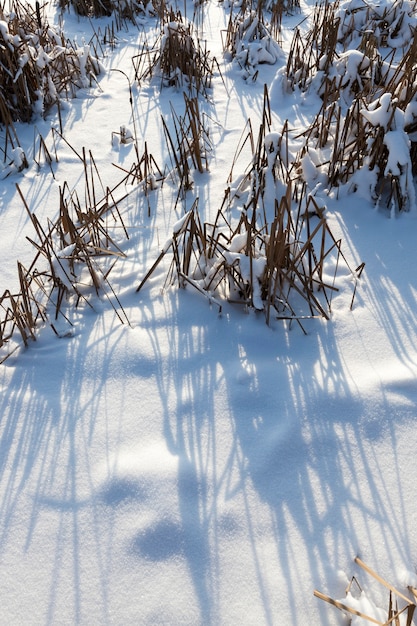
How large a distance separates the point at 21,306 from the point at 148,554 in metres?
1.00

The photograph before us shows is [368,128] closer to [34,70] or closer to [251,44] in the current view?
[251,44]

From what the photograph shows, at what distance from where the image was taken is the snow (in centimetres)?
130

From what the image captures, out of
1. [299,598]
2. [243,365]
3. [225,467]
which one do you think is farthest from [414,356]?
[299,598]

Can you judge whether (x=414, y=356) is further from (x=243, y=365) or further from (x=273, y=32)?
(x=273, y=32)

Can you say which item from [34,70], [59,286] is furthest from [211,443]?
[34,70]

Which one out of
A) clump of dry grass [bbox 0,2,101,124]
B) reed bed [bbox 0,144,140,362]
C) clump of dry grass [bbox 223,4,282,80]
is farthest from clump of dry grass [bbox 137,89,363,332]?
clump of dry grass [bbox 223,4,282,80]

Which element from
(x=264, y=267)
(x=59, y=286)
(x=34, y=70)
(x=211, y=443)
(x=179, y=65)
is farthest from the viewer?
(x=179, y=65)

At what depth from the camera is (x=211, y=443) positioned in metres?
1.59

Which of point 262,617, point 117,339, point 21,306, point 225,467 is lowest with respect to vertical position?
point 262,617

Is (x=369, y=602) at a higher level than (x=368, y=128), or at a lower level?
lower

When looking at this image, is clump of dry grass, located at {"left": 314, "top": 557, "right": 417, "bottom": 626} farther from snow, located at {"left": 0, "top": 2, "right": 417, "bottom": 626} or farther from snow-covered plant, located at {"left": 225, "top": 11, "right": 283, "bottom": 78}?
snow-covered plant, located at {"left": 225, "top": 11, "right": 283, "bottom": 78}

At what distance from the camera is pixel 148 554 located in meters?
1.35

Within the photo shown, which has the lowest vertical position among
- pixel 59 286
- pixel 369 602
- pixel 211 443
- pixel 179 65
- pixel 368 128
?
pixel 369 602

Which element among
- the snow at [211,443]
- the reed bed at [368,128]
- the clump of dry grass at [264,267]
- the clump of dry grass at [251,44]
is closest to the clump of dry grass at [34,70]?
the clump of dry grass at [251,44]
